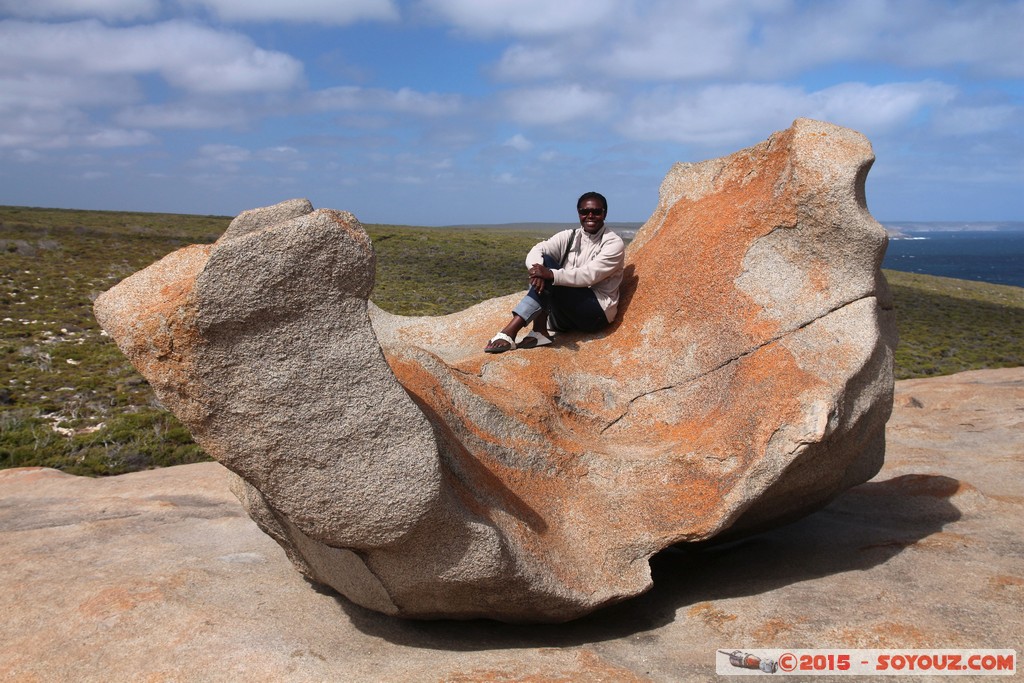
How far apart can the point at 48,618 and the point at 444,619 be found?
7.63 feet

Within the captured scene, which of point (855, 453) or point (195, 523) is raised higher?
point (855, 453)

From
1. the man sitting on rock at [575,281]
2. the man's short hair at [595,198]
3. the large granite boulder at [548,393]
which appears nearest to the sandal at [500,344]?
the man sitting on rock at [575,281]

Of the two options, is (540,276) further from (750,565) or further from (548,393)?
(750,565)

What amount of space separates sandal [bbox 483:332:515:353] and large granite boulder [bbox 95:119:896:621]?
0.23 m

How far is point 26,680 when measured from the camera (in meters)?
4.28

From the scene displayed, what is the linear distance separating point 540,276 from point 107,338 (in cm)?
1392

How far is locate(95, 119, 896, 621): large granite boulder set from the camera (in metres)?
4.02

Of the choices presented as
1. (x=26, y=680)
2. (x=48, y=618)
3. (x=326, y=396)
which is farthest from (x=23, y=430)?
(x=326, y=396)

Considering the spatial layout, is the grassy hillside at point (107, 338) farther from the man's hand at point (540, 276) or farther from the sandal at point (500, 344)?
the man's hand at point (540, 276)

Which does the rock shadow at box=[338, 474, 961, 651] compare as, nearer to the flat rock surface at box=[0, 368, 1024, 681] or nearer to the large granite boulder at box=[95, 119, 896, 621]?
the flat rock surface at box=[0, 368, 1024, 681]

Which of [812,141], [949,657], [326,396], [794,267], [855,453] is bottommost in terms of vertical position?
[949,657]

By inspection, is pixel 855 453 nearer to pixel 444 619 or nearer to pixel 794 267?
pixel 794 267

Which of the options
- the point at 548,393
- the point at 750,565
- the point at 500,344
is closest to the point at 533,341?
the point at 500,344

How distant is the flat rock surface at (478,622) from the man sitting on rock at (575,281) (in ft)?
6.80
